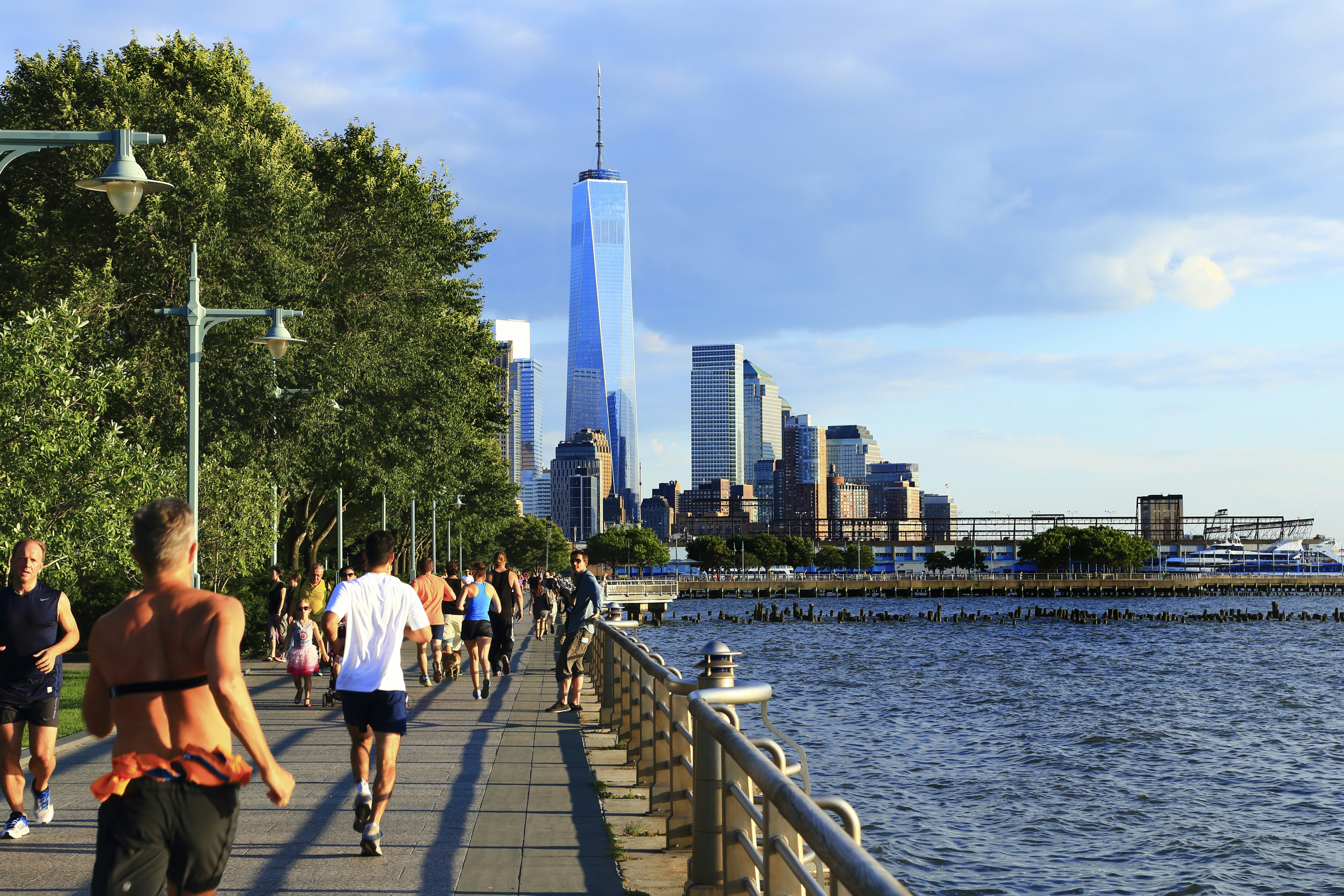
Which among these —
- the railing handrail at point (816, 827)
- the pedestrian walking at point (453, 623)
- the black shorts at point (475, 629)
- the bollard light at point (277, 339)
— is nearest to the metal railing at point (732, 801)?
the railing handrail at point (816, 827)

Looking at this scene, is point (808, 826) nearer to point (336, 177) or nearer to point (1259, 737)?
point (1259, 737)

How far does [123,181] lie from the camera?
39.7 feet

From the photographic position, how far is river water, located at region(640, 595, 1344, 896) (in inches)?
656

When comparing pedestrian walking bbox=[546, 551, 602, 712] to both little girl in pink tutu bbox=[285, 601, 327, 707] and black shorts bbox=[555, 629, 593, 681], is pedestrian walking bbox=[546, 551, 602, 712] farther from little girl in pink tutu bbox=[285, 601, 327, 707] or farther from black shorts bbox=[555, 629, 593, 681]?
little girl in pink tutu bbox=[285, 601, 327, 707]

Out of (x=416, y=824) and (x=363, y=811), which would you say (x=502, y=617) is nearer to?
(x=416, y=824)

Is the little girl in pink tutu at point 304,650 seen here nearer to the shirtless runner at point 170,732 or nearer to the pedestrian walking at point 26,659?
the pedestrian walking at point 26,659

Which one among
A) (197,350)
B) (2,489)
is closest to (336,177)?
(197,350)

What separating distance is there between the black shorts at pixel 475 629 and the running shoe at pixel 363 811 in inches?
417

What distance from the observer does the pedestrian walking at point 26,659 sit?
7828 mm

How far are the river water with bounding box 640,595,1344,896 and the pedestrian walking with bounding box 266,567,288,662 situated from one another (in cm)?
918

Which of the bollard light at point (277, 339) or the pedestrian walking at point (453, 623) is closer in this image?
the bollard light at point (277, 339)

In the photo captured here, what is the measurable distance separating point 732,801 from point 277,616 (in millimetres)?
15900

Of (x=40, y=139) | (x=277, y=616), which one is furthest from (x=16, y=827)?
(x=277, y=616)

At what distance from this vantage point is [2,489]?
1534cm
